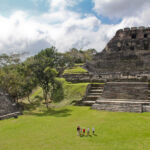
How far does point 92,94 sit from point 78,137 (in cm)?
1001

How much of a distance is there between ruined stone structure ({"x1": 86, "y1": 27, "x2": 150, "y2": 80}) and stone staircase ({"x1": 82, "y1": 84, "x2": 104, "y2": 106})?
10.3ft

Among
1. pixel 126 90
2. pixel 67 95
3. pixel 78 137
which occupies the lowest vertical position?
pixel 78 137

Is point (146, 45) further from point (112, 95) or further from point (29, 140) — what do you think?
point (29, 140)

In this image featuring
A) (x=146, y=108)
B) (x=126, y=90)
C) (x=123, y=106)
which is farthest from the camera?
(x=126, y=90)

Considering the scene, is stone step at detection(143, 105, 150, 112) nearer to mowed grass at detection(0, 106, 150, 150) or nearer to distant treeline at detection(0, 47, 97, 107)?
mowed grass at detection(0, 106, 150, 150)

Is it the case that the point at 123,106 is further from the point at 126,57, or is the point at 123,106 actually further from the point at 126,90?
the point at 126,57

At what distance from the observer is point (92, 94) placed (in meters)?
19.5

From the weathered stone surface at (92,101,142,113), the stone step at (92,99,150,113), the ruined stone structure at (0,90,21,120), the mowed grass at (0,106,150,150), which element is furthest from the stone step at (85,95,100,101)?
the ruined stone structure at (0,90,21,120)

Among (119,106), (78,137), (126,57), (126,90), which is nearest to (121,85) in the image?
(126,90)

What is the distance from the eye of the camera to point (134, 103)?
15609 millimetres

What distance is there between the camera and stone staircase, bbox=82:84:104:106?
1848 centimetres

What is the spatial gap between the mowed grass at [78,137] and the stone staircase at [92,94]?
3.34 m

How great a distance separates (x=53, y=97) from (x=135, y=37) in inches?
1377

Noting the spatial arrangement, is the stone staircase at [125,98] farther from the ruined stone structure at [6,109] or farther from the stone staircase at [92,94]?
the ruined stone structure at [6,109]
